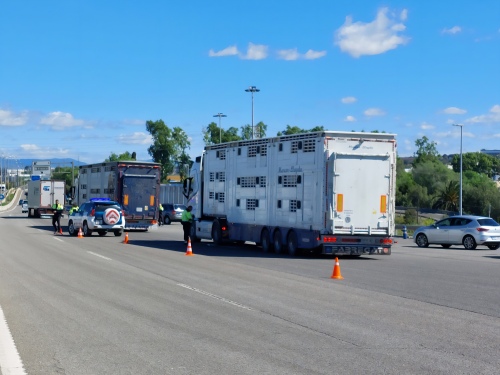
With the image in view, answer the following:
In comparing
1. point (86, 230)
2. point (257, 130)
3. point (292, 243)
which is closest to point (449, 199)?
point (257, 130)

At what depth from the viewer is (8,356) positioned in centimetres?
923

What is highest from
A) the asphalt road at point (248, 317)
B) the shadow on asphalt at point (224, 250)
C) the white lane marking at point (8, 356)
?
the shadow on asphalt at point (224, 250)

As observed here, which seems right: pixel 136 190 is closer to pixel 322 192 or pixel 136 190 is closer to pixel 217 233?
pixel 217 233

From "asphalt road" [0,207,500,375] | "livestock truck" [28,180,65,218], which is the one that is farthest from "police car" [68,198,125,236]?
"livestock truck" [28,180,65,218]

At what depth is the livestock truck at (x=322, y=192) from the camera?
25094 mm

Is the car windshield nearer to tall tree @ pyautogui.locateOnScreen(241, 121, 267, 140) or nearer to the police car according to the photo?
the police car

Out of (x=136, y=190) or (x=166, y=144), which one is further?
(x=166, y=144)

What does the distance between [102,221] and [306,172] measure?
15007mm

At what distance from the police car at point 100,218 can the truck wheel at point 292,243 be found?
13.3 metres

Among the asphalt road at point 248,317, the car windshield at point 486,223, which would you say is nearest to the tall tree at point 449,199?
the car windshield at point 486,223

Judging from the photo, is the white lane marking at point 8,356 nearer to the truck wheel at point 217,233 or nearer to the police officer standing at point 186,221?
the truck wheel at point 217,233

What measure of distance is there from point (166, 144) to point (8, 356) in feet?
327

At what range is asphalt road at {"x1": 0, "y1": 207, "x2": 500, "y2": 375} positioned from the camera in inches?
354

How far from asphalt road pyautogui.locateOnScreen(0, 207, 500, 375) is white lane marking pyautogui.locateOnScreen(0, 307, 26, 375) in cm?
10
